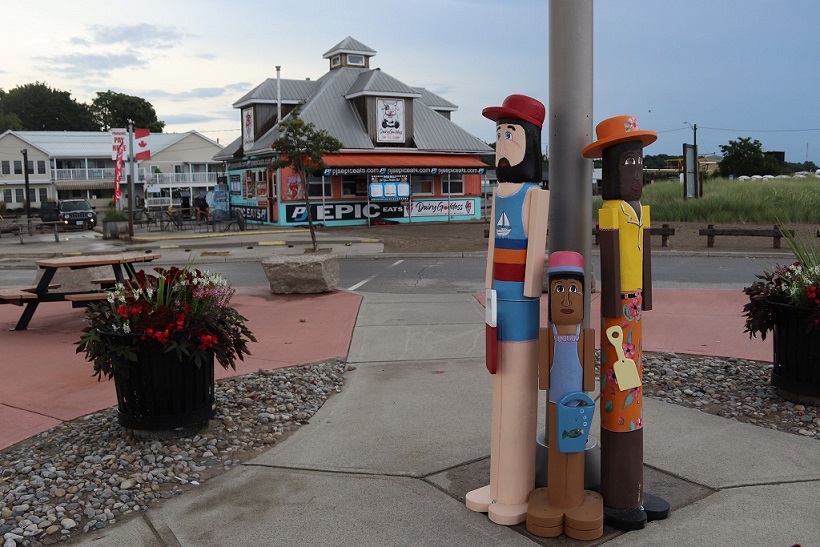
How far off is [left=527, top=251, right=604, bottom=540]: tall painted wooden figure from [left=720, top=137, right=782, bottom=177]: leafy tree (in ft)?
233

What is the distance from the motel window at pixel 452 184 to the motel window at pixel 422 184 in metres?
0.69

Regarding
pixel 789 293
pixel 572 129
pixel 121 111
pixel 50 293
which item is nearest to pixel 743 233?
pixel 789 293

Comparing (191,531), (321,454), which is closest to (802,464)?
(321,454)

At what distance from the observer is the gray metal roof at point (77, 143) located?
208ft

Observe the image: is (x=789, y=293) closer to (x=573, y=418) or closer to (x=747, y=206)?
(x=573, y=418)

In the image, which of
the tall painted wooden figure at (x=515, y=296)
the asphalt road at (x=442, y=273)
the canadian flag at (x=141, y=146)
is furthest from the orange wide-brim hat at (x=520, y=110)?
the canadian flag at (x=141, y=146)

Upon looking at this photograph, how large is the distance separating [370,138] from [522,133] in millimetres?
29991

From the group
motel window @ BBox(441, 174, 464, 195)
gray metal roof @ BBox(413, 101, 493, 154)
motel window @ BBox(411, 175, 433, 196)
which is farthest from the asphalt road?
motel window @ BBox(441, 174, 464, 195)

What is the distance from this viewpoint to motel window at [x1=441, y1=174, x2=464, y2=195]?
35.4 metres

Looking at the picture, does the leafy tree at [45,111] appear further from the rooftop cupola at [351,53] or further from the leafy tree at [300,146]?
the leafy tree at [300,146]

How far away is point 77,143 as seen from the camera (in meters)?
65.5

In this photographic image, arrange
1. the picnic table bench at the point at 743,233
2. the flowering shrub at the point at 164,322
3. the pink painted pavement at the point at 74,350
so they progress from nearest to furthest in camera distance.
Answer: the flowering shrub at the point at 164,322 → the pink painted pavement at the point at 74,350 → the picnic table bench at the point at 743,233

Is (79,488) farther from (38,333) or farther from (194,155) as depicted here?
(194,155)

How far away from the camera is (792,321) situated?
18.6ft
